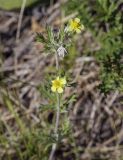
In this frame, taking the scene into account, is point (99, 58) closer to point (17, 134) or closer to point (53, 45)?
point (53, 45)

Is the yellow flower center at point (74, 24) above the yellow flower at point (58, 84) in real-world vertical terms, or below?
above

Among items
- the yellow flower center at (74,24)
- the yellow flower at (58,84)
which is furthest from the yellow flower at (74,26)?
the yellow flower at (58,84)

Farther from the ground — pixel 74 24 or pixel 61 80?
pixel 74 24

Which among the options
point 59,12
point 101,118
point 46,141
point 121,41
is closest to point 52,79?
point 46,141

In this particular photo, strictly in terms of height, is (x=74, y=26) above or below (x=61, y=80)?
above

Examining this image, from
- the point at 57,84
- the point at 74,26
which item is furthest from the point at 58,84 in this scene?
the point at 74,26

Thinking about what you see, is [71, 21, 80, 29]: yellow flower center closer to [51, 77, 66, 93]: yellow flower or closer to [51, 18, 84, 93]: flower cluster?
[51, 18, 84, 93]: flower cluster

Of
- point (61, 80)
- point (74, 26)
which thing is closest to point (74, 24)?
point (74, 26)

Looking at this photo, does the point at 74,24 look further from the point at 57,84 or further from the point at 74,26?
the point at 57,84

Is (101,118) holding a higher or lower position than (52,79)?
lower

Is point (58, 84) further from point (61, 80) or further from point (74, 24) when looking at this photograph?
point (74, 24)

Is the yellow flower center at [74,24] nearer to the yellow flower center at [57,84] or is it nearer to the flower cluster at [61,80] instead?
the flower cluster at [61,80]
